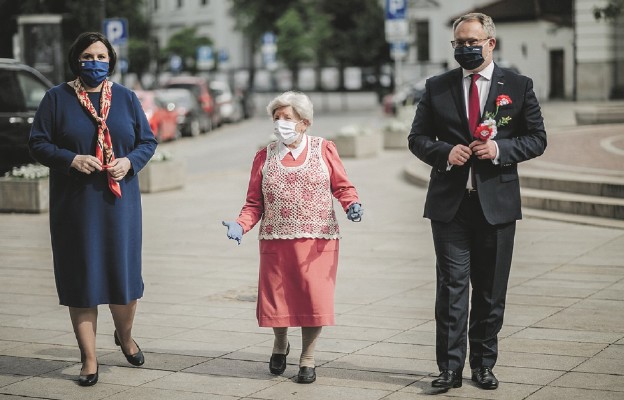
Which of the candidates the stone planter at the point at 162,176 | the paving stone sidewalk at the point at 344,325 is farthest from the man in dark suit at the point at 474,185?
the stone planter at the point at 162,176

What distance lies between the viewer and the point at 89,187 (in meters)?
6.64

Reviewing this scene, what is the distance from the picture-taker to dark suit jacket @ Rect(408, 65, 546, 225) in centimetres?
618

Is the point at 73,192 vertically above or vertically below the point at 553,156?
above

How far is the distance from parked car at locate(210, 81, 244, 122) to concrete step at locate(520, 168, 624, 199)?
25.6m

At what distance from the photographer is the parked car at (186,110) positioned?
34531 millimetres

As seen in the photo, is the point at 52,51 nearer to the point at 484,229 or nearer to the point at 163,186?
the point at 163,186

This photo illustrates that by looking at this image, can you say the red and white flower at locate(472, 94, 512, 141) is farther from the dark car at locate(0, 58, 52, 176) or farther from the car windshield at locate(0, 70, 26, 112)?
the car windshield at locate(0, 70, 26, 112)

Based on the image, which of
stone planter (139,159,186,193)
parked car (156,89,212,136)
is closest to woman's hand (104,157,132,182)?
stone planter (139,159,186,193)

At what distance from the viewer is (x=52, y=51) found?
87.2 feet

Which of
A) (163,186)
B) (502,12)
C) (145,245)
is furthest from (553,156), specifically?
(502,12)

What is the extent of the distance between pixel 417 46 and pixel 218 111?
40381 millimetres

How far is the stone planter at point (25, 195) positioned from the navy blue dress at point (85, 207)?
920 cm

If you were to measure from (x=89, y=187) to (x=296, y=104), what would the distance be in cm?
123

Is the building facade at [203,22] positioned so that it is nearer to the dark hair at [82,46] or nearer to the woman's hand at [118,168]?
the dark hair at [82,46]
